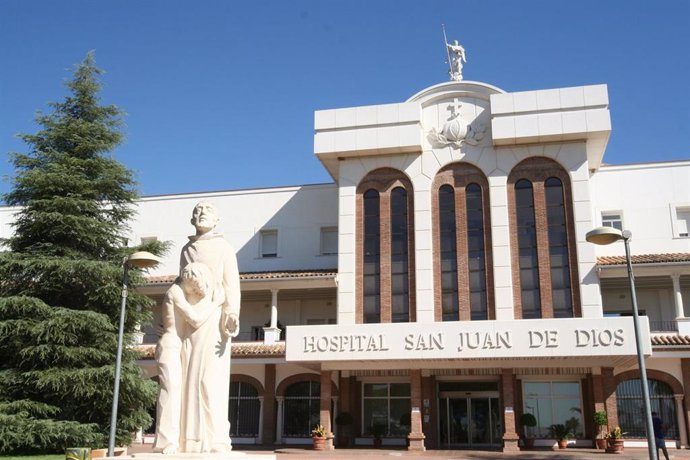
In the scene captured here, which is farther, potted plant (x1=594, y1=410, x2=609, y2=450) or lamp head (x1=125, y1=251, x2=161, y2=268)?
potted plant (x1=594, y1=410, x2=609, y2=450)

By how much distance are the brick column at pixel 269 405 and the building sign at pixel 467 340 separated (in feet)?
14.1

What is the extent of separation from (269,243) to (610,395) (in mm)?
18030

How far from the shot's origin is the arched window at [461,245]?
29.5 meters

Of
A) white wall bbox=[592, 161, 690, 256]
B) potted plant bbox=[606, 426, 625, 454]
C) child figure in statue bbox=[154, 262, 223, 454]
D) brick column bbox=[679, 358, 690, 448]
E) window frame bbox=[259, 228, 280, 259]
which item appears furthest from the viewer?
window frame bbox=[259, 228, 280, 259]

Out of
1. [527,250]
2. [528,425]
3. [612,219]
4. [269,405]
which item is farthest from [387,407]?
[612,219]

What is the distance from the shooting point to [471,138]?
31.1 metres

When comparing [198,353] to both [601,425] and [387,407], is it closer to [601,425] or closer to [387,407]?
[601,425]

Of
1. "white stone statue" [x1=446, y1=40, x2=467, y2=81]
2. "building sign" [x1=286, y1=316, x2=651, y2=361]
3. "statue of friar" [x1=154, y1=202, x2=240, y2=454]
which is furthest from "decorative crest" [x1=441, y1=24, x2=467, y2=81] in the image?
"statue of friar" [x1=154, y1=202, x2=240, y2=454]

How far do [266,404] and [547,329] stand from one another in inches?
509

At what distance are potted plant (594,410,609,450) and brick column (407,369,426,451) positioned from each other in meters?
6.33

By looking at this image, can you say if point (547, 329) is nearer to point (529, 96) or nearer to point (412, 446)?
point (412, 446)

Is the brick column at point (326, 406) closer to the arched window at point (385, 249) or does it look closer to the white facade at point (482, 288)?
the white facade at point (482, 288)

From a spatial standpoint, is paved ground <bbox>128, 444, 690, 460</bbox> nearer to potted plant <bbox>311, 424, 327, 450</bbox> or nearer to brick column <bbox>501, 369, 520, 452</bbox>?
potted plant <bbox>311, 424, 327, 450</bbox>

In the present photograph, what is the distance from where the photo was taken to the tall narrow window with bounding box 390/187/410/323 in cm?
3022
